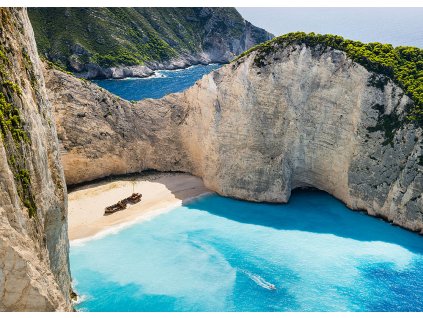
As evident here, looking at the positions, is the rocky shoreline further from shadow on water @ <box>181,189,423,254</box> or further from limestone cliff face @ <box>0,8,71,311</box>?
limestone cliff face @ <box>0,8,71,311</box>

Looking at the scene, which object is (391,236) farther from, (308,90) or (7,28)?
(7,28)

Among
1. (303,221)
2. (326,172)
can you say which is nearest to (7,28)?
(303,221)

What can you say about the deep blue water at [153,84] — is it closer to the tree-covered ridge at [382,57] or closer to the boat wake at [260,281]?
the tree-covered ridge at [382,57]

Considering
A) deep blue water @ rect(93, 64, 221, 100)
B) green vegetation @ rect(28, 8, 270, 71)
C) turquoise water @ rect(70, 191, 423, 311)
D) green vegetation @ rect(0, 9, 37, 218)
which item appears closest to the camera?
green vegetation @ rect(0, 9, 37, 218)

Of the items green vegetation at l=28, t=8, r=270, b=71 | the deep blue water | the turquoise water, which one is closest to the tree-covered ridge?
the turquoise water

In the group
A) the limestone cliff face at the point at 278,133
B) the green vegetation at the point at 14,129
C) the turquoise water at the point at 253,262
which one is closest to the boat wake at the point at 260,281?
the turquoise water at the point at 253,262
